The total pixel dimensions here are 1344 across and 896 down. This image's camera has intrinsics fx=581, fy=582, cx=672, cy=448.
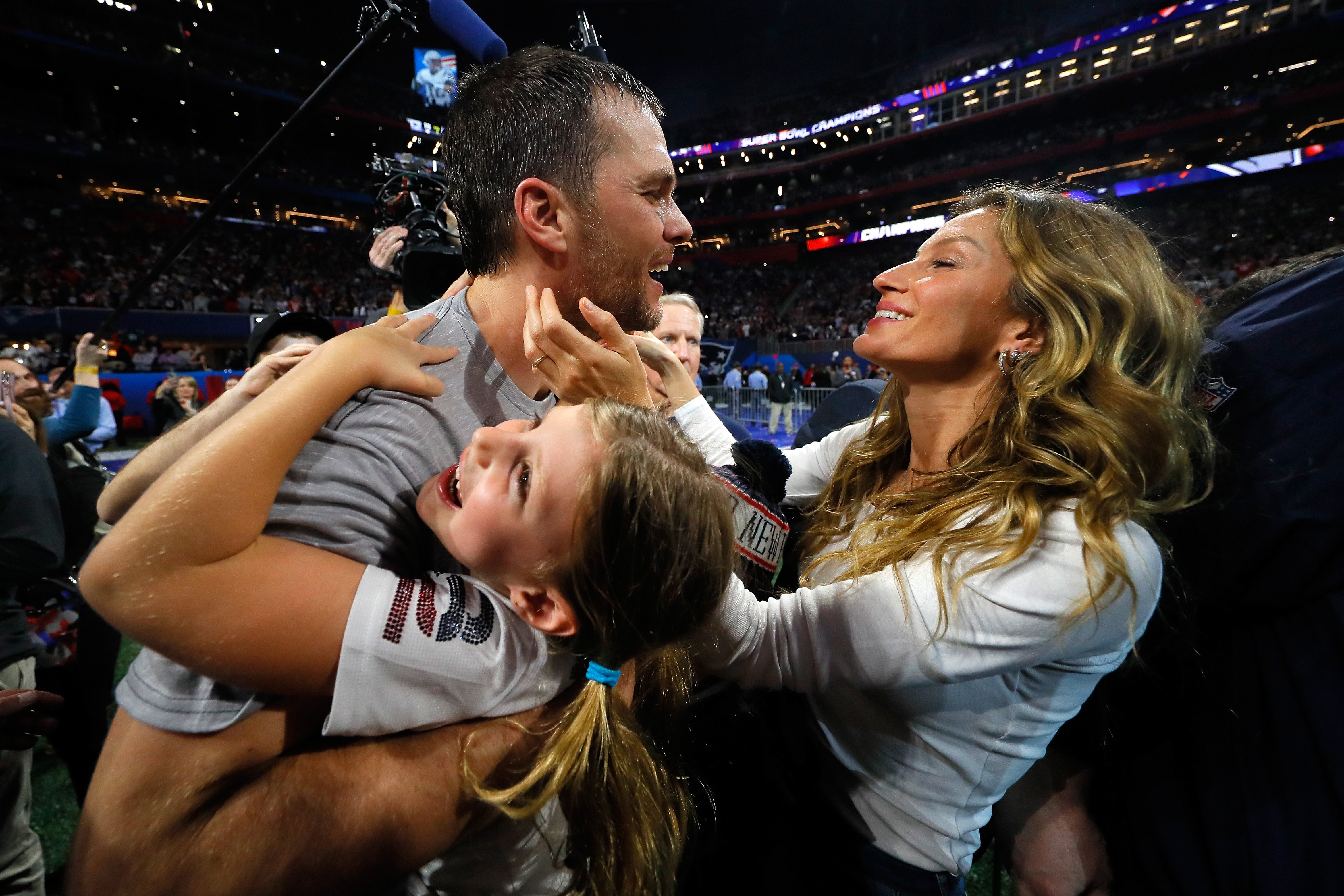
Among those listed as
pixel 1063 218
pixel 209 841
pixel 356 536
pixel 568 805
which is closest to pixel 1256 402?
pixel 1063 218

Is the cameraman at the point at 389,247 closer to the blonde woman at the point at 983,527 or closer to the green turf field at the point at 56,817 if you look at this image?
the green turf field at the point at 56,817

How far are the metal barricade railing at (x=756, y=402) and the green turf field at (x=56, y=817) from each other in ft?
33.4

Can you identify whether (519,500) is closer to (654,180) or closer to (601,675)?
(601,675)

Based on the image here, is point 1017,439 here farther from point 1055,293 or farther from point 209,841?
point 209,841

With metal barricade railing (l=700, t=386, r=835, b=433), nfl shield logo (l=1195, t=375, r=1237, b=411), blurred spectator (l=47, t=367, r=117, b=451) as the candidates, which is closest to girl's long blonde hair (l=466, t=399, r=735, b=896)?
nfl shield logo (l=1195, t=375, r=1237, b=411)

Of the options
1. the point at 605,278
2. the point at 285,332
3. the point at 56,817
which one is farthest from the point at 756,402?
the point at 605,278

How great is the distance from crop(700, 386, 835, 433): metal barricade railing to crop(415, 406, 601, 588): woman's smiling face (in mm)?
11654

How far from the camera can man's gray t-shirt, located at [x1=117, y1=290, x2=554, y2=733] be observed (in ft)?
3.05

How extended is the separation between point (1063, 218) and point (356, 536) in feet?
6.50

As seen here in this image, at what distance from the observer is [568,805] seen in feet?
3.76

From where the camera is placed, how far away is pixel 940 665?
1208mm

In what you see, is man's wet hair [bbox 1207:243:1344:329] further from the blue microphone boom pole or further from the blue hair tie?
the blue microphone boom pole

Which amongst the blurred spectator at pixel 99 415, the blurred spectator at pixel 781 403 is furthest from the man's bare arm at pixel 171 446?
the blurred spectator at pixel 781 403

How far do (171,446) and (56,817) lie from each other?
10.2 ft
